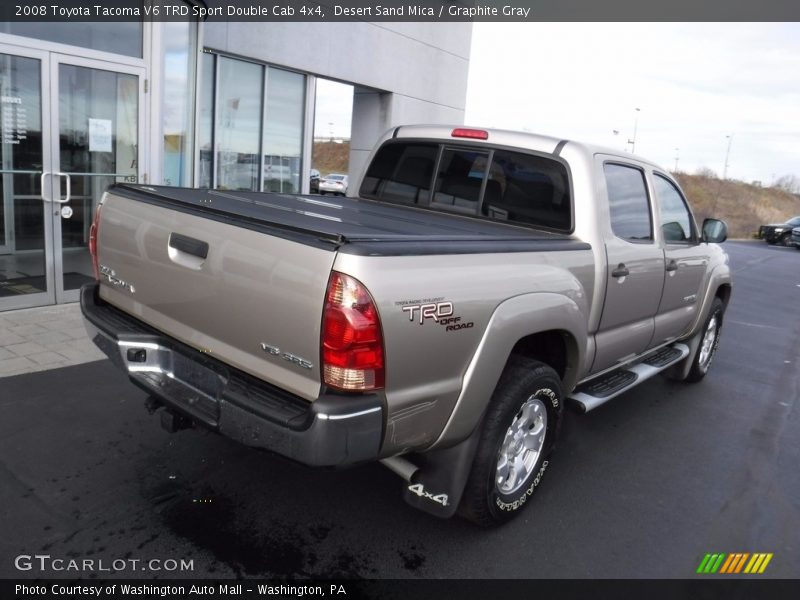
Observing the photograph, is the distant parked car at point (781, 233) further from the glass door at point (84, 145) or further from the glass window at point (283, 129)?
the glass door at point (84, 145)

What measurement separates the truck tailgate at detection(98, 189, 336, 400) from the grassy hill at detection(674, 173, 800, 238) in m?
63.4

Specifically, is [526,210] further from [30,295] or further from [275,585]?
[30,295]

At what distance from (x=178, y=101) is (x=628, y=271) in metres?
6.53

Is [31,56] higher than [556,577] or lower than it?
higher

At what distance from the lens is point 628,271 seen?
3.98 meters

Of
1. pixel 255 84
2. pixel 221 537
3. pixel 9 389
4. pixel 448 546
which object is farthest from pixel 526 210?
pixel 255 84

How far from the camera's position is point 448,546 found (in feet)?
10.3

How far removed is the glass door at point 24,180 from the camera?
6.38m

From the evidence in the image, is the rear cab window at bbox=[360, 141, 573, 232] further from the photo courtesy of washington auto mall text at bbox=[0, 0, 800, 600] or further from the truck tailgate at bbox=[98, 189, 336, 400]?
the truck tailgate at bbox=[98, 189, 336, 400]

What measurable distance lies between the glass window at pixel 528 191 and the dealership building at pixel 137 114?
148 cm

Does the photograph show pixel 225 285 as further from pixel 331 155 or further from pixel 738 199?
pixel 331 155

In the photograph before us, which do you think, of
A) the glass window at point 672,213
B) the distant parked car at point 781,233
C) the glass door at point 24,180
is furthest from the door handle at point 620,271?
the distant parked car at point 781,233

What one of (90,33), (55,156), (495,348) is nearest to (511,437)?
(495,348)

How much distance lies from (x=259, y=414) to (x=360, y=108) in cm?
1204
